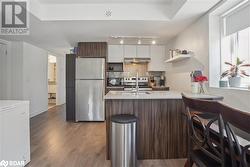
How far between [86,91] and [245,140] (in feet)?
15.3

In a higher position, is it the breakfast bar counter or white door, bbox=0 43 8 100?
white door, bbox=0 43 8 100

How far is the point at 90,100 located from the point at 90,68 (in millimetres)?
885

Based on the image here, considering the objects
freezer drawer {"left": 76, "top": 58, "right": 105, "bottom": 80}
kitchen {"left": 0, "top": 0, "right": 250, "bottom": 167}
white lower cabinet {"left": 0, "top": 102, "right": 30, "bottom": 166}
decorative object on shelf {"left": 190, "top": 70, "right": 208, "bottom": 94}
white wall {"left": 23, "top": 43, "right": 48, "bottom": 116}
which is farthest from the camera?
white wall {"left": 23, "top": 43, "right": 48, "bottom": 116}

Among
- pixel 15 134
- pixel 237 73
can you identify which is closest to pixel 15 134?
pixel 15 134

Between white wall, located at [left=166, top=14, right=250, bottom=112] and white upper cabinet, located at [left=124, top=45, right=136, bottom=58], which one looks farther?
white upper cabinet, located at [left=124, top=45, right=136, bottom=58]

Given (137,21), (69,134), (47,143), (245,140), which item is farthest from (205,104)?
(69,134)

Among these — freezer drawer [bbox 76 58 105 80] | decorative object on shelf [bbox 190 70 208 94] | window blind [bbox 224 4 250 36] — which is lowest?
decorative object on shelf [bbox 190 70 208 94]

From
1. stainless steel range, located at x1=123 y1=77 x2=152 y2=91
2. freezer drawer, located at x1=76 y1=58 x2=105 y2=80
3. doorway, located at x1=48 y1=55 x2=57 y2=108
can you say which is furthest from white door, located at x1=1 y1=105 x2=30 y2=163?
doorway, located at x1=48 y1=55 x2=57 y2=108

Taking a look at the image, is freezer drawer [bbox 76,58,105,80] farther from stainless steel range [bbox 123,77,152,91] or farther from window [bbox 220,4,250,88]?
window [bbox 220,4,250,88]

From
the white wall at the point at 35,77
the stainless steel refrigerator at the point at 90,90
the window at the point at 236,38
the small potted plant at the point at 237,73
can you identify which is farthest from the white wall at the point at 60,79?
the small potted plant at the point at 237,73

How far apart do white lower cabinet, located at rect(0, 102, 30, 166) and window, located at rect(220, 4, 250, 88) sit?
9.28ft

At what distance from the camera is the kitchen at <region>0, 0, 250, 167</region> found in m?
1.66

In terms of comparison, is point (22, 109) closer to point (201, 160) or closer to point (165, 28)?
point (201, 160)

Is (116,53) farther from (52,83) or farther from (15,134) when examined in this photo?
(52,83)
